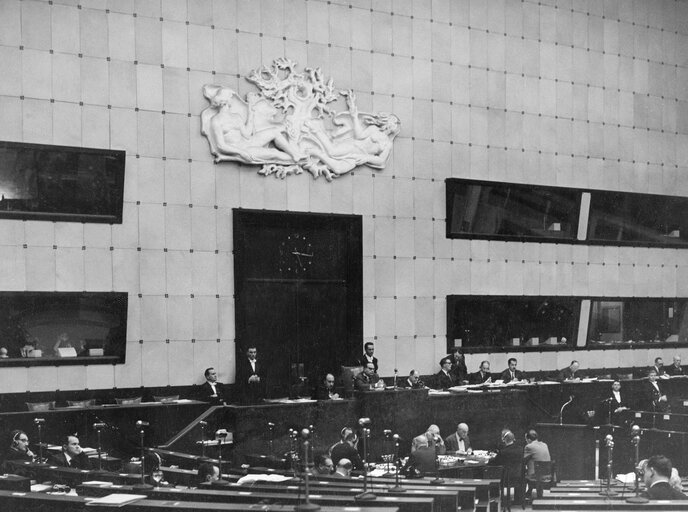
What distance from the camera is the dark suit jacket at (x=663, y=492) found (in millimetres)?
9690

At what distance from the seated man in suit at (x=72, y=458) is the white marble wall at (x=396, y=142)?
2642 millimetres

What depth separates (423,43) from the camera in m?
20.2

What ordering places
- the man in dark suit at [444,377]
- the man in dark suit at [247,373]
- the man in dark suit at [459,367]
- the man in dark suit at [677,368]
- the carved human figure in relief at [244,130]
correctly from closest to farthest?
1. the man in dark suit at [247,373]
2. the carved human figure in relief at [244,130]
3. the man in dark suit at [444,377]
4. the man in dark suit at [459,367]
5. the man in dark suit at [677,368]

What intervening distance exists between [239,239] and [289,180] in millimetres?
1649

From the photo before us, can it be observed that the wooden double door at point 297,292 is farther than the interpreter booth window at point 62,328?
Yes

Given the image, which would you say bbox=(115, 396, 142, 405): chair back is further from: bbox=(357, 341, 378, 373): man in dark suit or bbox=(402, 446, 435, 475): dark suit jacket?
bbox=(402, 446, 435, 475): dark suit jacket

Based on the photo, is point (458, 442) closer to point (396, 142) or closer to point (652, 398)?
point (652, 398)

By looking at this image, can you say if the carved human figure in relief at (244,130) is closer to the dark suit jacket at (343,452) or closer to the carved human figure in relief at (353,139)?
the carved human figure in relief at (353,139)

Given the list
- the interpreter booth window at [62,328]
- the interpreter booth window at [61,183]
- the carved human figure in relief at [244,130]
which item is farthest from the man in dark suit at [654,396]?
the interpreter booth window at [61,183]

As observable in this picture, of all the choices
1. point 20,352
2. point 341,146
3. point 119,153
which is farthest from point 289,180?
point 20,352

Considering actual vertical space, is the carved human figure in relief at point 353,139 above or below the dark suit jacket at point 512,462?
above

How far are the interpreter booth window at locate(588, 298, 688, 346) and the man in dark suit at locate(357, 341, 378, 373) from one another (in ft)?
22.0

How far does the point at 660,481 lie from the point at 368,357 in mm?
8917

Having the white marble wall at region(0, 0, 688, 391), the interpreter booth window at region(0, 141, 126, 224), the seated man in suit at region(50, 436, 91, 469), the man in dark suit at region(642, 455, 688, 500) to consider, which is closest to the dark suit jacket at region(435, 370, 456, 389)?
the white marble wall at region(0, 0, 688, 391)
